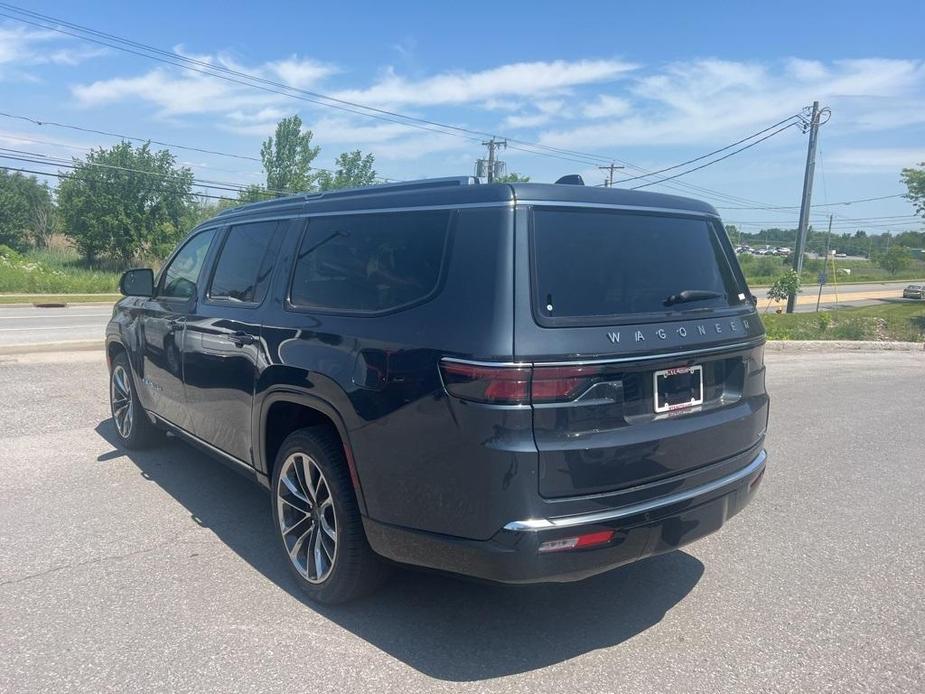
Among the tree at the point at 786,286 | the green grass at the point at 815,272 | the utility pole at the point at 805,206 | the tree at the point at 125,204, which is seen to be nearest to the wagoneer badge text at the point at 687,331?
the tree at the point at 786,286

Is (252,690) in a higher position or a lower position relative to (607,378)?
lower

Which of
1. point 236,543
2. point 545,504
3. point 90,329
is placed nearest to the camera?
point 545,504

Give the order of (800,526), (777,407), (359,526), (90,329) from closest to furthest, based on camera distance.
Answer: (359,526) → (800,526) → (777,407) → (90,329)

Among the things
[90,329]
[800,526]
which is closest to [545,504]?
[800,526]

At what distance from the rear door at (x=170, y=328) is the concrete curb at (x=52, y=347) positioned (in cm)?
582

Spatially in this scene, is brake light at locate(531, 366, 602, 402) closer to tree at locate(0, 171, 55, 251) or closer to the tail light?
the tail light

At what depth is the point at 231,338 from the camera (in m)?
4.11

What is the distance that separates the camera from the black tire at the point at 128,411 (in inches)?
228

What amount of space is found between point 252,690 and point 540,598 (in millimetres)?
1454

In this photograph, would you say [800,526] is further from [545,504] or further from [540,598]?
[545,504]

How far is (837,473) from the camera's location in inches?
230

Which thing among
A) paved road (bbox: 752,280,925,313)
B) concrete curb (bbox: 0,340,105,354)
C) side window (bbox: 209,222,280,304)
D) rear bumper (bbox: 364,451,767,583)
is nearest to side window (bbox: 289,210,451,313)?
side window (bbox: 209,222,280,304)

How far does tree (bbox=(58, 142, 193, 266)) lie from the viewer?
43.0 m

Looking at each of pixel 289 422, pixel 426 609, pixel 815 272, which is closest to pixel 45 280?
pixel 289 422
